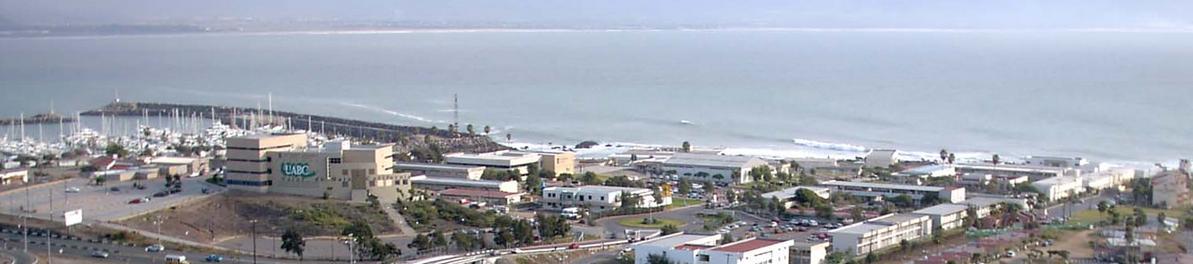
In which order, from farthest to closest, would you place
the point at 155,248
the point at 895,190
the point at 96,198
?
the point at 895,190, the point at 96,198, the point at 155,248

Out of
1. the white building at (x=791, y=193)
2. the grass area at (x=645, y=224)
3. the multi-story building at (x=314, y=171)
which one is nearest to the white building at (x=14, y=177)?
the multi-story building at (x=314, y=171)

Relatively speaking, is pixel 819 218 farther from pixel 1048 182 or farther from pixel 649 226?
pixel 1048 182

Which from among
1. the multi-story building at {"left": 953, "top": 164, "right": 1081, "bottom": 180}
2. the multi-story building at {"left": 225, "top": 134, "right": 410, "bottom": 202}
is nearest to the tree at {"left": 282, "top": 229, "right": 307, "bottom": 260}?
the multi-story building at {"left": 225, "top": 134, "right": 410, "bottom": 202}

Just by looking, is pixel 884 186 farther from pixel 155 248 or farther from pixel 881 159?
pixel 155 248

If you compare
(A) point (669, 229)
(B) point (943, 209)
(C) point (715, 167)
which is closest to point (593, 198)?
(A) point (669, 229)

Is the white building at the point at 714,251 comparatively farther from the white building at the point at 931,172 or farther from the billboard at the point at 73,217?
the white building at the point at 931,172

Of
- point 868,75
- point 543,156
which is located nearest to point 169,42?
point 868,75

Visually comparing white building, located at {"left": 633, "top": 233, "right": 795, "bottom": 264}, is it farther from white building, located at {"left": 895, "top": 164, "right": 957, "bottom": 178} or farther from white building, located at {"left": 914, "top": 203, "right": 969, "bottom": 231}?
white building, located at {"left": 895, "top": 164, "right": 957, "bottom": 178}
